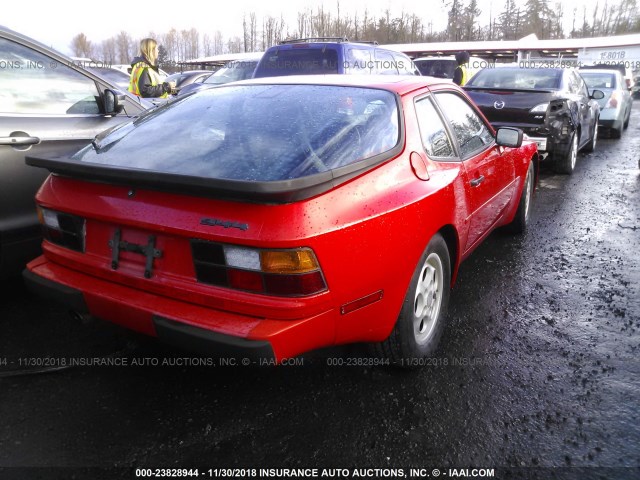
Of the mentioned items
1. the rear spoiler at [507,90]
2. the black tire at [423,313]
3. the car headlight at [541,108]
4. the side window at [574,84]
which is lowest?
the black tire at [423,313]

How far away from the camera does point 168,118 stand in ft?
9.29

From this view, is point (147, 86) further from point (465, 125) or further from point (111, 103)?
point (465, 125)

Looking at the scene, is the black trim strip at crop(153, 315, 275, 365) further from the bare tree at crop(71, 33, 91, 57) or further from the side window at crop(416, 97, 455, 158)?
the bare tree at crop(71, 33, 91, 57)

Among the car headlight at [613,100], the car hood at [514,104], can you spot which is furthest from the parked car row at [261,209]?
the car headlight at [613,100]

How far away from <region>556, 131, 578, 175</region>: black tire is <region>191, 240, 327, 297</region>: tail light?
6.47 meters

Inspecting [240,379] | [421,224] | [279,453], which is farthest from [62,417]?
[421,224]

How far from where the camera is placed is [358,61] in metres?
8.05

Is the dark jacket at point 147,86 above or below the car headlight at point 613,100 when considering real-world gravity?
above

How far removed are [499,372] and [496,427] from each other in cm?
46

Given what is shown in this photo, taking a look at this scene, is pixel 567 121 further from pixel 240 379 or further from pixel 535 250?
pixel 240 379

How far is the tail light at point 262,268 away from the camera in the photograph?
1.88 meters

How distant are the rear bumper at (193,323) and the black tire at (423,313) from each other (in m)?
0.49

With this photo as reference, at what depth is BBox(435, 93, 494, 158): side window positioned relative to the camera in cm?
315

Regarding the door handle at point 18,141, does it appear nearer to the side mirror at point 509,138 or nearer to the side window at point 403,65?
the side mirror at point 509,138
